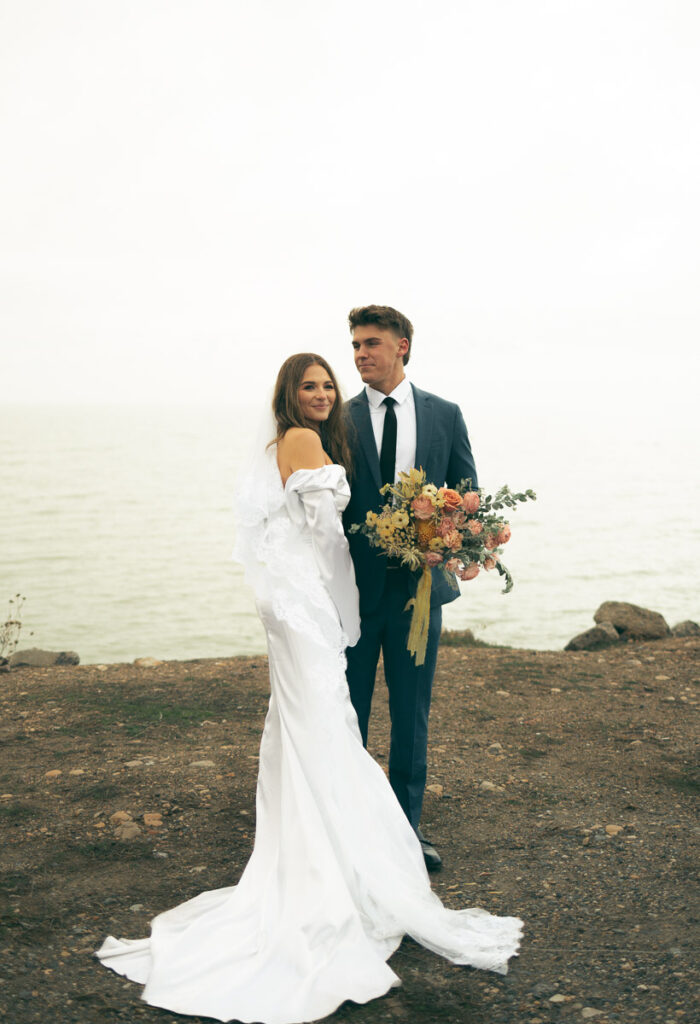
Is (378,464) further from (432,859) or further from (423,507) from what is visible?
(432,859)

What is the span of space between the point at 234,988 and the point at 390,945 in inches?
25.1

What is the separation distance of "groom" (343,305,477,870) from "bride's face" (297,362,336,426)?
0.31 metres

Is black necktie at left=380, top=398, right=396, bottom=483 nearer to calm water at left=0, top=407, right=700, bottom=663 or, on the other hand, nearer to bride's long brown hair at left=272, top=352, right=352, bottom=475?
bride's long brown hair at left=272, top=352, right=352, bottom=475

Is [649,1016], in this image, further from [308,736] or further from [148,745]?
[148,745]

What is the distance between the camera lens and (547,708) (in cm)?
730

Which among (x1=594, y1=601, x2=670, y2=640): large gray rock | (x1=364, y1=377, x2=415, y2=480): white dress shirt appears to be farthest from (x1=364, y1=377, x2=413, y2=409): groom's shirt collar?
(x1=594, y1=601, x2=670, y2=640): large gray rock

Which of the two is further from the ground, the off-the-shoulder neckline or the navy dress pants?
the off-the-shoulder neckline

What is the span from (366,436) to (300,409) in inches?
17.7

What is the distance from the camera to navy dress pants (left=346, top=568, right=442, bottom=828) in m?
4.34

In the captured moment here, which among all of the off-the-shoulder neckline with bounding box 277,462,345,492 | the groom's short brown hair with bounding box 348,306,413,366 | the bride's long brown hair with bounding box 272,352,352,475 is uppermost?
the groom's short brown hair with bounding box 348,306,413,366

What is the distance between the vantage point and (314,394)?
13.2ft

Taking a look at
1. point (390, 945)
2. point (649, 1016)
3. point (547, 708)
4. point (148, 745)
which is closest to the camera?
point (649, 1016)

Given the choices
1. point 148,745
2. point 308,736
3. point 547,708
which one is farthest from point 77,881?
point 547,708

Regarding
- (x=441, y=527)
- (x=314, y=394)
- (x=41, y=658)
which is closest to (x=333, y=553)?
(x=441, y=527)
